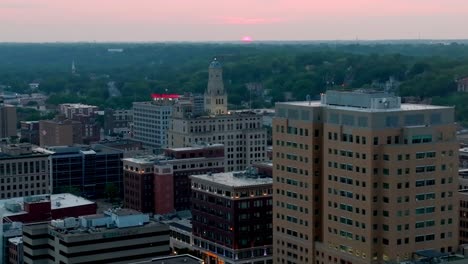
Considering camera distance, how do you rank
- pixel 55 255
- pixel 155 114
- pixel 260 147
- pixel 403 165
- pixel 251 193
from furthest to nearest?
pixel 155 114 < pixel 260 147 < pixel 251 193 < pixel 55 255 < pixel 403 165

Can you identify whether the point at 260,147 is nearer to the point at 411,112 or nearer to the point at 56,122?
the point at 56,122

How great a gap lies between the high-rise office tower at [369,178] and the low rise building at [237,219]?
1533 cm

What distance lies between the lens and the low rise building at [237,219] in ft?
325

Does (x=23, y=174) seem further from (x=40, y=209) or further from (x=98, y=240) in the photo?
(x=98, y=240)

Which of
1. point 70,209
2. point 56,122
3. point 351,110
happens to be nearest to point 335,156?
point 351,110

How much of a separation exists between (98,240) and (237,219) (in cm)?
1990

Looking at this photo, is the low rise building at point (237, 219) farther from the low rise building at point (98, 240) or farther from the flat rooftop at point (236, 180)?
the low rise building at point (98, 240)

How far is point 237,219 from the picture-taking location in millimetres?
98938

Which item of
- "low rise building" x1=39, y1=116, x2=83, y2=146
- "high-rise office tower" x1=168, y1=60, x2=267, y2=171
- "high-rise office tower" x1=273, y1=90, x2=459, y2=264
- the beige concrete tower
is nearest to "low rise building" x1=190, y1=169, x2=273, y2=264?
"high-rise office tower" x1=273, y1=90, x2=459, y2=264

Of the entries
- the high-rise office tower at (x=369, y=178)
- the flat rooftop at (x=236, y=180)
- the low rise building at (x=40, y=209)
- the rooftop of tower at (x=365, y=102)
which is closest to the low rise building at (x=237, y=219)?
the flat rooftop at (x=236, y=180)

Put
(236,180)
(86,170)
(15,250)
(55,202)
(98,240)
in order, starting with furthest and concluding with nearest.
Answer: (86,170) → (55,202) → (236,180) → (15,250) → (98,240)

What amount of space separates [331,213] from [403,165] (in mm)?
8035

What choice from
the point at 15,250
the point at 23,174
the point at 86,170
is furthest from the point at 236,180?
the point at 86,170

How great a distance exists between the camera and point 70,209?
350 ft
